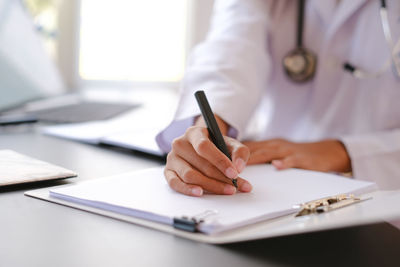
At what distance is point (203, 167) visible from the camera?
590 millimetres

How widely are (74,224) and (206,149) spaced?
0.19 metres

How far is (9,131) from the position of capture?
3.30 feet

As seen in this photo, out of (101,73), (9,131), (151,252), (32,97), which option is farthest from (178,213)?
(101,73)

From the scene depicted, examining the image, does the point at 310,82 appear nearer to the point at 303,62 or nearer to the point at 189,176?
the point at 303,62

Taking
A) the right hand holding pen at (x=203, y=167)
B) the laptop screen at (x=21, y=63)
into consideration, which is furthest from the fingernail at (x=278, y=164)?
the laptop screen at (x=21, y=63)

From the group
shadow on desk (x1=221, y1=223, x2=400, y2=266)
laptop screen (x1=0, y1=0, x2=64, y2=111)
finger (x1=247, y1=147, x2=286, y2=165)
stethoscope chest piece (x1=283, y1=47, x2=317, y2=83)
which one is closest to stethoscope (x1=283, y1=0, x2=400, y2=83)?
stethoscope chest piece (x1=283, y1=47, x2=317, y2=83)

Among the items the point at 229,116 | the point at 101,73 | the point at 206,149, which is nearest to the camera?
the point at 206,149

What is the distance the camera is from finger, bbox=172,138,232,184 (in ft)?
1.89

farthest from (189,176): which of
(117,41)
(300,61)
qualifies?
(117,41)

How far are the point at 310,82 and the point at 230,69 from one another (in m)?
0.26

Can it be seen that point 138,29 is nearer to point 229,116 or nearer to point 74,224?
point 229,116

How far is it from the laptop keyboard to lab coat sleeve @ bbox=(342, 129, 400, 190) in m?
0.58

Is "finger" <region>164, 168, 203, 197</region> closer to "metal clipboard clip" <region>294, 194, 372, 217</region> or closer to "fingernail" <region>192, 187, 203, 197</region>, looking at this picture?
"fingernail" <region>192, 187, 203, 197</region>

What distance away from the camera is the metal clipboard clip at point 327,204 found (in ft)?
1.60
